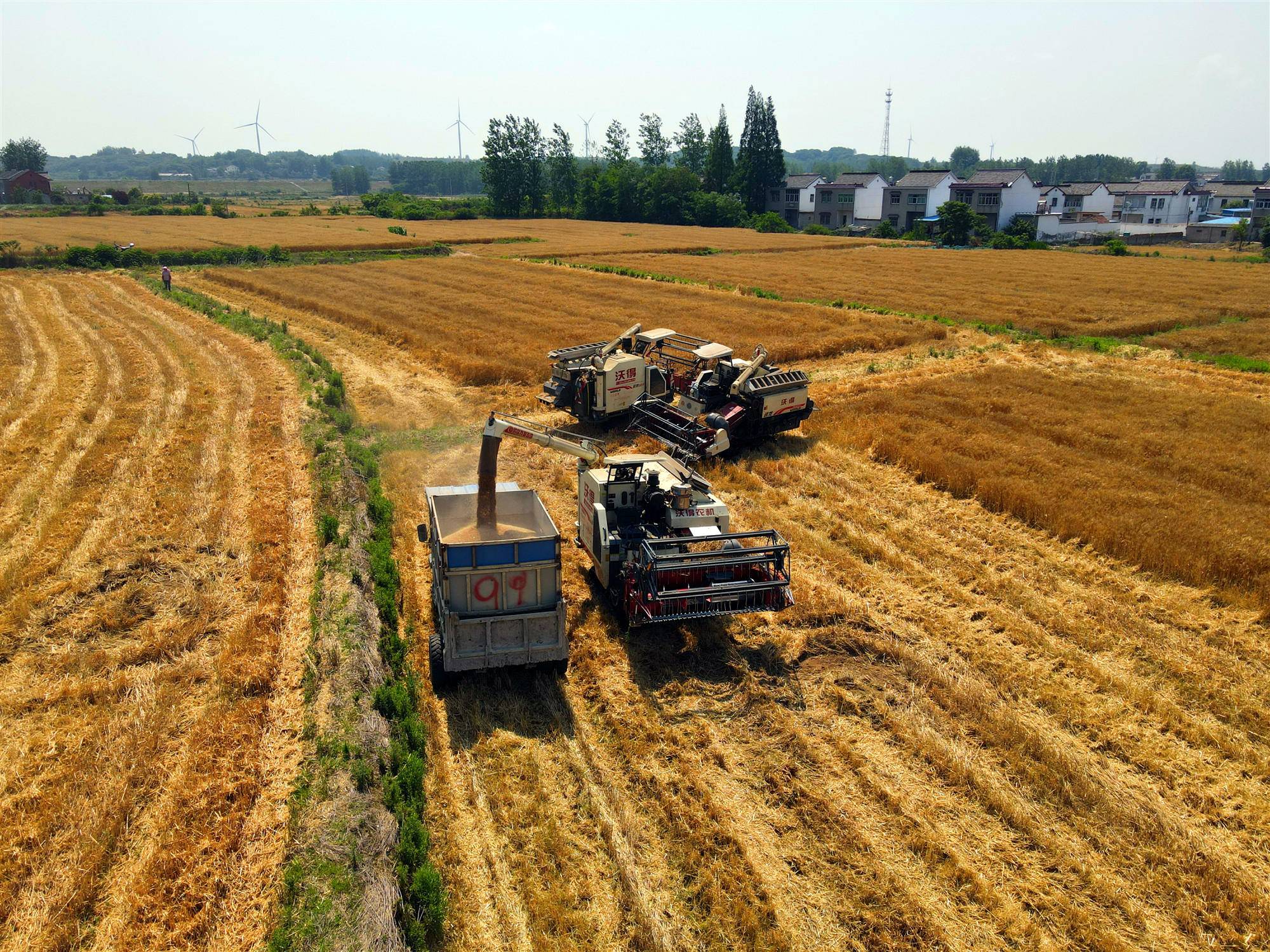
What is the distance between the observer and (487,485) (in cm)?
1105

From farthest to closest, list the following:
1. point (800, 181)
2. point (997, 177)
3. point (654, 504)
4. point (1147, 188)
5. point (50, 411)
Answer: point (1147, 188) < point (800, 181) < point (997, 177) < point (50, 411) < point (654, 504)

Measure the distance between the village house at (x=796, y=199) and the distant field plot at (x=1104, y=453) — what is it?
85722 millimetres

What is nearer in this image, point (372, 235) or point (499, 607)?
point (499, 607)

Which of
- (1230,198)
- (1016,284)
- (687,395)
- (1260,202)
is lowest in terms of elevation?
(687,395)

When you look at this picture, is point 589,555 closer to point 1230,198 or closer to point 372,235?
point 372,235

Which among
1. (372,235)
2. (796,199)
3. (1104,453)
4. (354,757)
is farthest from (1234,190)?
(354,757)

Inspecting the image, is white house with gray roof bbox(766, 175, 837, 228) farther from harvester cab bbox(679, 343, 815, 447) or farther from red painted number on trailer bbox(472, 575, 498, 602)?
red painted number on trailer bbox(472, 575, 498, 602)

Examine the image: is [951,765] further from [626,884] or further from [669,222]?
[669,222]

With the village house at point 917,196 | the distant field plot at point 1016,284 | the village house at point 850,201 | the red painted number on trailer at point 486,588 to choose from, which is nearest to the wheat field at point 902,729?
the red painted number on trailer at point 486,588

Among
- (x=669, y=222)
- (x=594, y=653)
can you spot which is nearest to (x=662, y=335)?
(x=594, y=653)

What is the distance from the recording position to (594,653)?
11109mm

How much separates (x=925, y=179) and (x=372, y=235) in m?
62.8

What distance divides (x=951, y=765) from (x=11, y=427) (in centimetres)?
2048

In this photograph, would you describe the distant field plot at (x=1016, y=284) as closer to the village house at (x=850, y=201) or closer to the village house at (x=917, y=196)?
the village house at (x=917, y=196)
